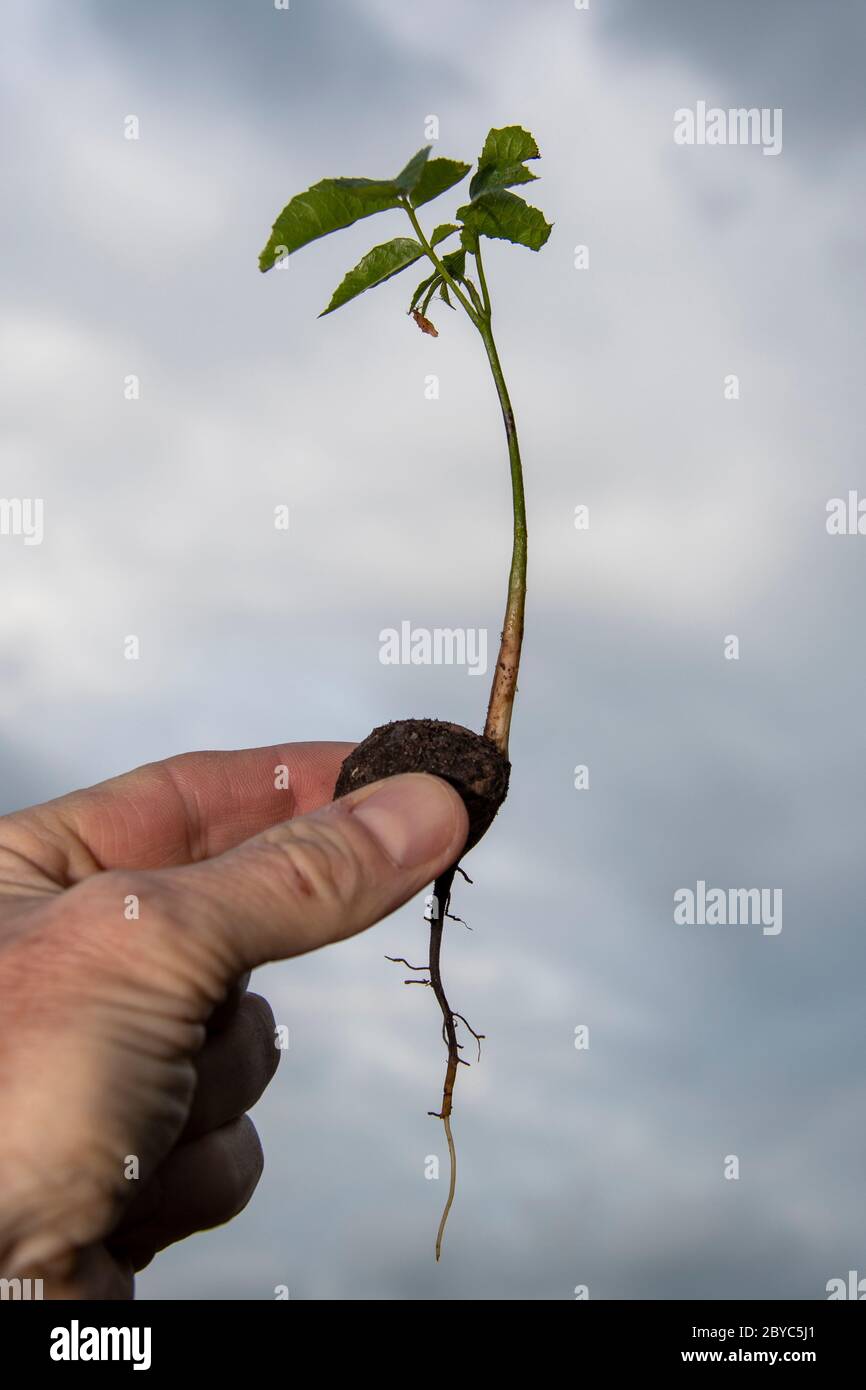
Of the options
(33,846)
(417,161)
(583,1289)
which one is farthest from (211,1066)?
(417,161)

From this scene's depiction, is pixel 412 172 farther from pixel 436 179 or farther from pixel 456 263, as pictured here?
pixel 456 263

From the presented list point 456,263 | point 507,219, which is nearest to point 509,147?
point 507,219

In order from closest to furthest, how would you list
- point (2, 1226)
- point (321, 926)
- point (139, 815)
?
point (2, 1226) → point (321, 926) → point (139, 815)

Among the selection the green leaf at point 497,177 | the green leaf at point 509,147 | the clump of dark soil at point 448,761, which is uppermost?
the green leaf at point 509,147

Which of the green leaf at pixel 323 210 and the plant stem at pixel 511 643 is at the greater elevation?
the green leaf at pixel 323 210

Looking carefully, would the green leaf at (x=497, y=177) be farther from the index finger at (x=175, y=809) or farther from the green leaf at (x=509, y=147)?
the index finger at (x=175, y=809)

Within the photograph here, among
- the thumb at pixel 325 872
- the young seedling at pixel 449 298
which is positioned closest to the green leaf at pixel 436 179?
the young seedling at pixel 449 298

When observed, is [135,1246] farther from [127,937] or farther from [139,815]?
[127,937]

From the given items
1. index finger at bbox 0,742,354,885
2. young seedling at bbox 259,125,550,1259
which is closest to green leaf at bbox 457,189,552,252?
young seedling at bbox 259,125,550,1259
